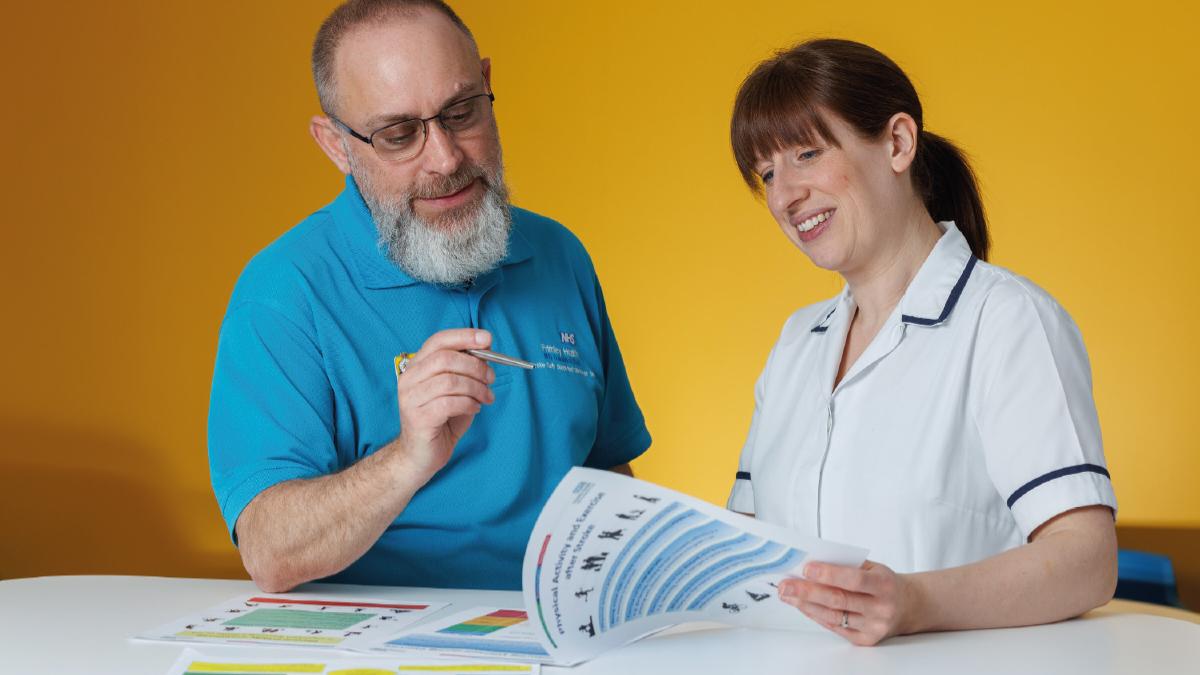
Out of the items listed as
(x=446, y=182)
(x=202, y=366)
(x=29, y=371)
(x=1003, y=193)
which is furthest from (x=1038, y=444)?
(x=29, y=371)

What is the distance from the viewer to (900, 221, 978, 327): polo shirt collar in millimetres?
1536

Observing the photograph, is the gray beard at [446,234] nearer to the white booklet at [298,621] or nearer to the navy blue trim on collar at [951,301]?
the white booklet at [298,621]

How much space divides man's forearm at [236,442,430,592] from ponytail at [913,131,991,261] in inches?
33.5

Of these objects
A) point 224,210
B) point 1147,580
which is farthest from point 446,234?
point 224,210

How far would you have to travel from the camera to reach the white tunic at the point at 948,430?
135 centimetres

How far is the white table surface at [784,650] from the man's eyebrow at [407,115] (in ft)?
2.29

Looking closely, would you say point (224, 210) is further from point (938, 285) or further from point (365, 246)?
point (938, 285)

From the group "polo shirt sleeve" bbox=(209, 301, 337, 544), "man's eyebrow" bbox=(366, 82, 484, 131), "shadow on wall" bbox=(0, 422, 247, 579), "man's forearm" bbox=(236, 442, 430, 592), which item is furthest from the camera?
"shadow on wall" bbox=(0, 422, 247, 579)

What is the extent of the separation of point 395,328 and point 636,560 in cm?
71

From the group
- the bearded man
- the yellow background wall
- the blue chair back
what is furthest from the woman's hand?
the yellow background wall

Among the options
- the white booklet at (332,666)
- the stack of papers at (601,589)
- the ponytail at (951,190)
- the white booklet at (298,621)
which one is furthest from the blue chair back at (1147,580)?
the white booklet at (332,666)

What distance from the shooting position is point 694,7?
3.67 metres

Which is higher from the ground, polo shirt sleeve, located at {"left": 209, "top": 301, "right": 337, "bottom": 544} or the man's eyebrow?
the man's eyebrow

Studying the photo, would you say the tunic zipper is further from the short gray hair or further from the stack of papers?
the short gray hair
